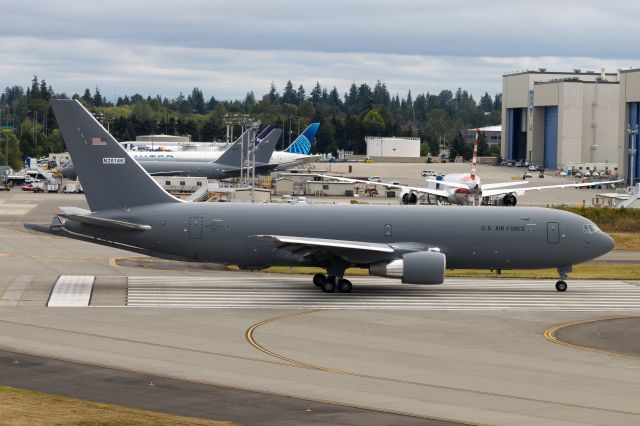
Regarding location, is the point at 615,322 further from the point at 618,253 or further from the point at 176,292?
the point at 618,253

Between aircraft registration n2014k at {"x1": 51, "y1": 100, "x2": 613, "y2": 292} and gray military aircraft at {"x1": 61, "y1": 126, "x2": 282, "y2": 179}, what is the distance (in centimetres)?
7479

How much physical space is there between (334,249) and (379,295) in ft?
10.6

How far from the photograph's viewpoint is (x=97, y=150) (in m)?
51.7

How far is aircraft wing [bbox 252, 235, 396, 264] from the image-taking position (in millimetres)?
49219

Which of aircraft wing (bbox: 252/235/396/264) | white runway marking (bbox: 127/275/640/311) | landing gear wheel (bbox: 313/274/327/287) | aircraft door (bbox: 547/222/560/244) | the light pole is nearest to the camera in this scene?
white runway marking (bbox: 127/275/640/311)

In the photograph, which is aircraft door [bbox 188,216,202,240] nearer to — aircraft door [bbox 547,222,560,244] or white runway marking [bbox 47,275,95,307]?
white runway marking [bbox 47,275,95,307]

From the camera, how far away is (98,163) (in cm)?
5159

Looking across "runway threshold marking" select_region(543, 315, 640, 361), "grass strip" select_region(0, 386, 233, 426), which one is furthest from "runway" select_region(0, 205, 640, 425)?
"grass strip" select_region(0, 386, 233, 426)

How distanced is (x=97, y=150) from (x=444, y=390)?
86.8 ft

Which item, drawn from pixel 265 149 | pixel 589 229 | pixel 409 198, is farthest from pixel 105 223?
pixel 265 149

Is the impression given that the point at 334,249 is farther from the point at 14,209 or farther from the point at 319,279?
the point at 14,209

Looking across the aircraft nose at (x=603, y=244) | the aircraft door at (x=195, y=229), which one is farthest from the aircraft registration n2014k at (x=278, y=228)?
the aircraft nose at (x=603, y=244)

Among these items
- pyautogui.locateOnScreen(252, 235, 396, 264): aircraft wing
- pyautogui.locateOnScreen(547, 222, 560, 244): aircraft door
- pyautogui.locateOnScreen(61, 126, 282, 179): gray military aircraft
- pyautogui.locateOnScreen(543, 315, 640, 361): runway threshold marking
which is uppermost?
pyautogui.locateOnScreen(61, 126, 282, 179): gray military aircraft

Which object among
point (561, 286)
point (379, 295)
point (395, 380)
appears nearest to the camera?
point (395, 380)
